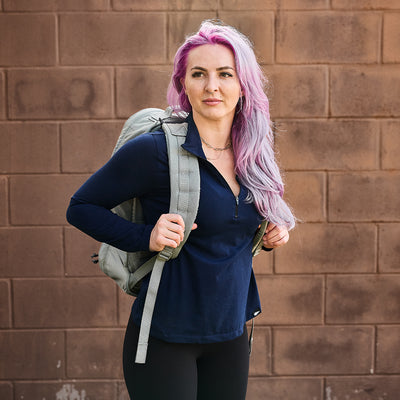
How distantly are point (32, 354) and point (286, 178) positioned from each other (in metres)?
1.81

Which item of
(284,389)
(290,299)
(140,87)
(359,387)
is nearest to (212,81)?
(140,87)

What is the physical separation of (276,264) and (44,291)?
136 cm

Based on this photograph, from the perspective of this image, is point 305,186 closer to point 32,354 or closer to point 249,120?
point 249,120

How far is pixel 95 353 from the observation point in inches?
125

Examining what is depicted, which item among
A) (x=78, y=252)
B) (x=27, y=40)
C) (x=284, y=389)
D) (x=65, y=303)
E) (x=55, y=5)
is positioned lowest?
(x=284, y=389)

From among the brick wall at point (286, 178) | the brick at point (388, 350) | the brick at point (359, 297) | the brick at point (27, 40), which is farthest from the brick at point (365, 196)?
the brick at point (27, 40)

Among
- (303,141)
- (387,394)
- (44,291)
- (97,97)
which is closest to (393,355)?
(387,394)

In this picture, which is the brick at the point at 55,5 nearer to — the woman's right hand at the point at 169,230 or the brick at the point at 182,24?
the brick at the point at 182,24

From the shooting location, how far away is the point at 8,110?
306 centimetres

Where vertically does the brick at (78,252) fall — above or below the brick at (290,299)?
above

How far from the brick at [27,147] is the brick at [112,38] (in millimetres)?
Result: 417

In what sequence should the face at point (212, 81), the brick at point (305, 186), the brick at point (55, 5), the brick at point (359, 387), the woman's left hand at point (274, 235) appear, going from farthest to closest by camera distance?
the brick at point (359, 387) < the brick at point (305, 186) < the brick at point (55, 5) < the woman's left hand at point (274, 235) < the face at point (212, 81)

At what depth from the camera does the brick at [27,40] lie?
9.89ft

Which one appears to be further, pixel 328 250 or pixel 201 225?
pixel 328 250
